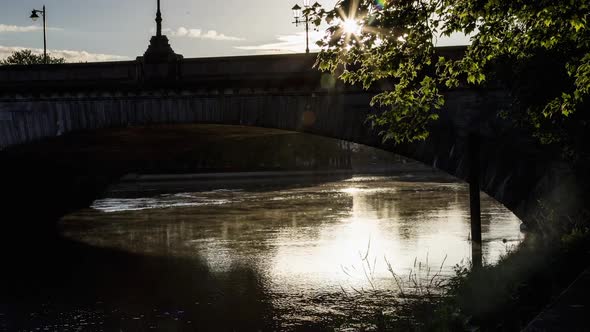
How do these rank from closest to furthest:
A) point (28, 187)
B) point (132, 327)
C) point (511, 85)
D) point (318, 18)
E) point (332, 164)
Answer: point (318, 18) < point (132, 327) < point (511, 85) < point (28, 187) < point (332, 164)

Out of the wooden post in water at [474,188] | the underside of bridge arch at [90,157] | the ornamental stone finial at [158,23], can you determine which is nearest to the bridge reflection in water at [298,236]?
the wooden post in water at [474,188]

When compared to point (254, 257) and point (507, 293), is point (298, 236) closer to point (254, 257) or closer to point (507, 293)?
point (254, 257)

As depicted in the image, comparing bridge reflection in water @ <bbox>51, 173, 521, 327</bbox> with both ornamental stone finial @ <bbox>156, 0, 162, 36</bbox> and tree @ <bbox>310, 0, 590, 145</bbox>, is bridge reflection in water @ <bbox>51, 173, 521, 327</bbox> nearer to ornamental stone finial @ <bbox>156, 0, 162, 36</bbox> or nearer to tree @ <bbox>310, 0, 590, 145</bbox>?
tree @ <bbox>310, 0, 590, 145</bbox>

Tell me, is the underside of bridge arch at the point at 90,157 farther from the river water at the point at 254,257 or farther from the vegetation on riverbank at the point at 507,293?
the vegetation on riverbank at the point at 507,293

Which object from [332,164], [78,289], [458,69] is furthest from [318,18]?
[332,164]

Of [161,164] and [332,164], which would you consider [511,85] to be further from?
[332,164]

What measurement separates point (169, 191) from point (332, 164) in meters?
28.7

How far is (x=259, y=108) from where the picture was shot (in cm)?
2405

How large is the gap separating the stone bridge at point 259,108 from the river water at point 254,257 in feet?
8.53

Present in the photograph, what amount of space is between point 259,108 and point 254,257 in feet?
16.4

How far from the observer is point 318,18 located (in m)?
8.80

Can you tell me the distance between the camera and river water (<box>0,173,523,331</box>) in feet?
50.0

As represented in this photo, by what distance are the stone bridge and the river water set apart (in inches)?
102

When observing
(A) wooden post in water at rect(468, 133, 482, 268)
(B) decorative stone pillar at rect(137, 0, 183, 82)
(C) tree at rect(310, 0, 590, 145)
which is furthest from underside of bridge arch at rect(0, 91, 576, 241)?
(C) tree at rect(310, 0, 590, 145)
